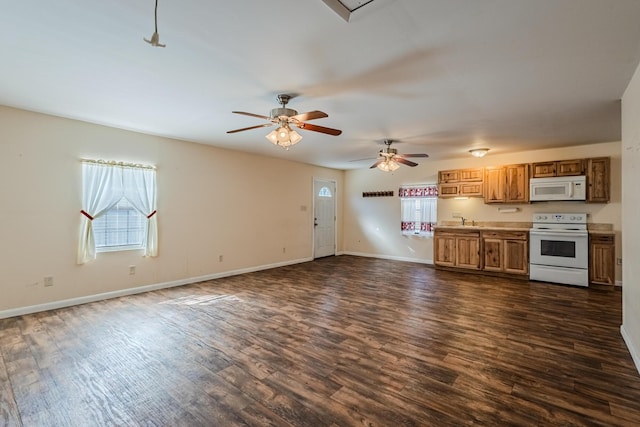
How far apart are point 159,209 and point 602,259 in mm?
7431

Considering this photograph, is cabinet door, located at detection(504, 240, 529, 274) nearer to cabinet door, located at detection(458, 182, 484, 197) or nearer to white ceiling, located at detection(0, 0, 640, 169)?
cabinet door, located at detection(458, 182, 484, 197)

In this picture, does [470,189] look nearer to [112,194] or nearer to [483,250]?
[483,250]

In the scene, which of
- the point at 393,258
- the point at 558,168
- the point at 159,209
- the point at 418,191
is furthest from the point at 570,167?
the point at 159,209

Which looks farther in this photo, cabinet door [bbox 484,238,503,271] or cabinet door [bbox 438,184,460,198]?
cabinet door [bbox 438,184,460,198]

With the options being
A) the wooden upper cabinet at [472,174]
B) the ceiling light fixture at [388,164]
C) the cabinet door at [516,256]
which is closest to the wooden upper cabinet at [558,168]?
the wooden upper cabinet at [472,174]

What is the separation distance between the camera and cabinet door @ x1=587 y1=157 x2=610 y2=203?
5.07 m

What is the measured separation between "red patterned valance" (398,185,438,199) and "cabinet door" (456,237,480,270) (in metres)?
1.35

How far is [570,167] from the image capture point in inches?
210

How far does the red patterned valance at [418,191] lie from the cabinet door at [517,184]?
4.96ft

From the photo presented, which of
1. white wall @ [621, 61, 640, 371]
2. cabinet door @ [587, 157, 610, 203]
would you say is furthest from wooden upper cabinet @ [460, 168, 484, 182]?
white wall @ [621, 61, 640, 371]

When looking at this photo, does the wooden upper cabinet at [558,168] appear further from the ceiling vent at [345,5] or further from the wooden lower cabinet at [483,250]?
the ceiling vent at [345,5]

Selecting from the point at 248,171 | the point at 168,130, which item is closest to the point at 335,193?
the point at 248,171

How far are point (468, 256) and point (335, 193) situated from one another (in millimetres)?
3904

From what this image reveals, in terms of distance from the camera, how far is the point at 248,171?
625 cm
